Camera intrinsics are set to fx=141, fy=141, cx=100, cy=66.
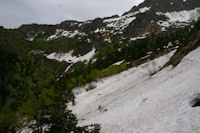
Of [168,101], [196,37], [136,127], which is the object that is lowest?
[136,127]

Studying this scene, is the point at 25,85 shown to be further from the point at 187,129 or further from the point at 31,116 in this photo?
the point at 187,129

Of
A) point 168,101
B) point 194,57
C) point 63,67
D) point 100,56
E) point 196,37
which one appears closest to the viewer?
point 168,101

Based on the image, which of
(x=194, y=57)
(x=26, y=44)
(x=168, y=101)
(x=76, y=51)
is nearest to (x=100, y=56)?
(x=76, y=51)

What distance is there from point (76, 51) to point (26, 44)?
8211 cm

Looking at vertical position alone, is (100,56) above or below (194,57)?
above

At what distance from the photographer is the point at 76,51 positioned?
157 metres

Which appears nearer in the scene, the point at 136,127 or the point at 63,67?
the point at 136,127

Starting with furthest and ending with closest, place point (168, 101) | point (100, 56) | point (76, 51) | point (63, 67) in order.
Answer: point (76, 51) → point (63, 67) → point (100, 56) → point (168, 101)

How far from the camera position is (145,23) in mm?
170000

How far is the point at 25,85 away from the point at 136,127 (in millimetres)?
9558

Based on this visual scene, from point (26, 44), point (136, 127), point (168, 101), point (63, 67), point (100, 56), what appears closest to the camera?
point (136, 127)

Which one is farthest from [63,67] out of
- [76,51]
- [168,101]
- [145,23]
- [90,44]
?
[168,101]

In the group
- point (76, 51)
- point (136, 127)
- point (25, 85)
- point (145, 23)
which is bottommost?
point (136, 127)

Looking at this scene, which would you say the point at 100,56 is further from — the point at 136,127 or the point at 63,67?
the point at 136,127
